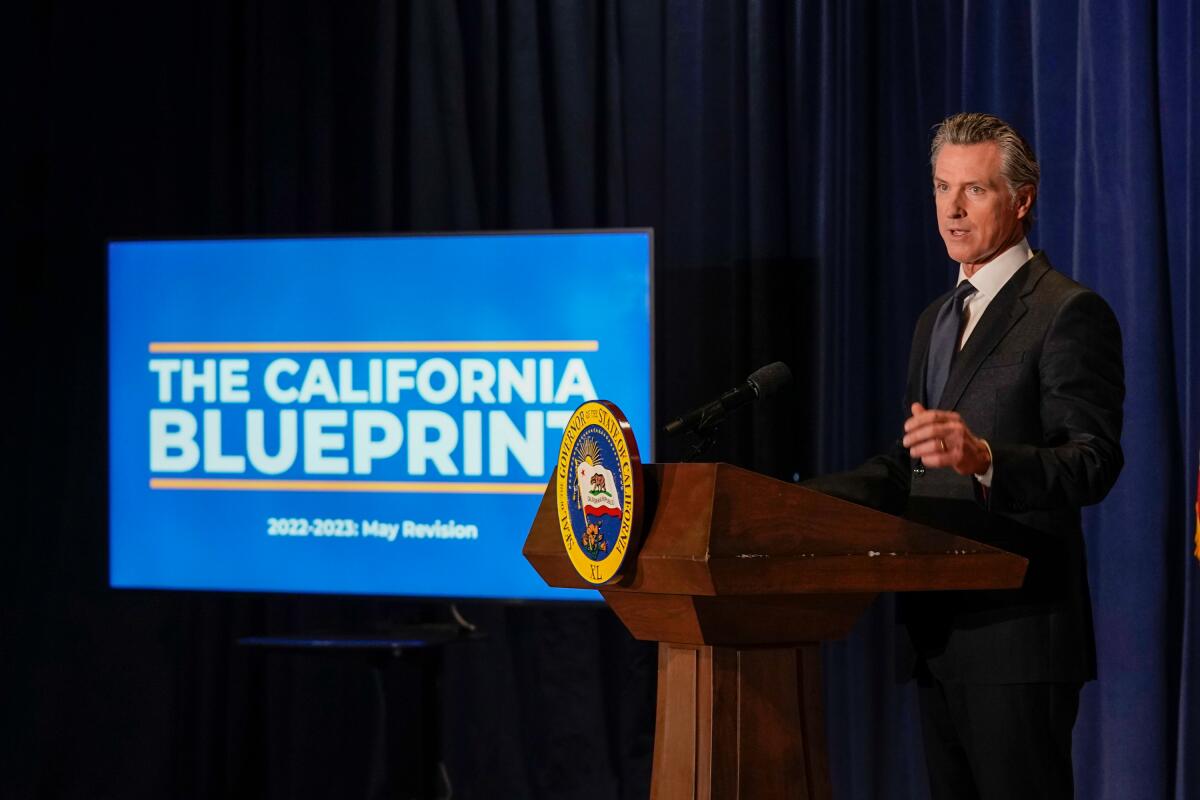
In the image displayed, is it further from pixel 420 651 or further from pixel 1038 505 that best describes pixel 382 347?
pixel 1038 505

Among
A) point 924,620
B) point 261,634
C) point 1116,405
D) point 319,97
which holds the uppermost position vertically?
point 319,97

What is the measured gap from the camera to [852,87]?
11.0 feet

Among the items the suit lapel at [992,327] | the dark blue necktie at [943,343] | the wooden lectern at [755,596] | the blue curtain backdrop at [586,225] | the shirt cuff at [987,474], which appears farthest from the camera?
the blue curtain backdrop at [586,225]

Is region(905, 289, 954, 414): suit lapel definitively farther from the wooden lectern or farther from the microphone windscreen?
the wooden lectern

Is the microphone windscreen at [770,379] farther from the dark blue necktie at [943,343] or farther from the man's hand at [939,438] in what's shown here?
the dark blue necktie at [943,343]

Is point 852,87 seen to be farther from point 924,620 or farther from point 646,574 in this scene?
point 646,574

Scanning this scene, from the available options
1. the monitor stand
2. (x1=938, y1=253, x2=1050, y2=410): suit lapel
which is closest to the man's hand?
(x1=938, y1=253, x2=1050, y2=410): suit lapel

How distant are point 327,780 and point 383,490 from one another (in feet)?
3.24

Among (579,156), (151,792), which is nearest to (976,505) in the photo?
(579,156)

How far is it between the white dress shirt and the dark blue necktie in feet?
0.04

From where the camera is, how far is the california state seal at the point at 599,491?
1.62 metres

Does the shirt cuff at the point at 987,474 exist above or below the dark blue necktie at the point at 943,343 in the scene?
below

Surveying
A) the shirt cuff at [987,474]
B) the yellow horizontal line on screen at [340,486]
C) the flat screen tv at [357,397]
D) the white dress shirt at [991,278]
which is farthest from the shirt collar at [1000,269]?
the yellow horizontal line on screen at [340,486]

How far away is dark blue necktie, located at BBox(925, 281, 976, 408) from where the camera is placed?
208 centimetres
